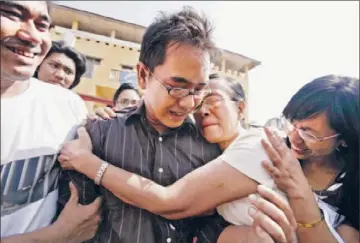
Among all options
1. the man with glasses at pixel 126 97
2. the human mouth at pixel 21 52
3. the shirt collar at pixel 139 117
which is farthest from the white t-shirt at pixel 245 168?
the man with glasses at pixel 126 97

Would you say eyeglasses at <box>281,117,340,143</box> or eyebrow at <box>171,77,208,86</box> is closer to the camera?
eyebrow at <box>171,77,208,86</box>

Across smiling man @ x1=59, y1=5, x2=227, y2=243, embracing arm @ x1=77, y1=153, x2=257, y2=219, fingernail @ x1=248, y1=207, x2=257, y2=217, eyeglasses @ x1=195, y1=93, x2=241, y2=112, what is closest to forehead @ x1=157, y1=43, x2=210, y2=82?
smiling man @ x1=59, y1=5, x2=227, y2=243

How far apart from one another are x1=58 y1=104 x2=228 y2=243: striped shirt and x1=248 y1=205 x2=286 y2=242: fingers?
0.41ft

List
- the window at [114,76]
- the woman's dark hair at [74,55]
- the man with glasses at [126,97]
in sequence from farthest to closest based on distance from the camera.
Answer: the window at [114,76]
the man with glasses at [126,97]
the woman's dark hair at [74,55]

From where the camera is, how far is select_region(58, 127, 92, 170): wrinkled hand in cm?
67

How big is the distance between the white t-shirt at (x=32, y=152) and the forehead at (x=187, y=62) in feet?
0.88

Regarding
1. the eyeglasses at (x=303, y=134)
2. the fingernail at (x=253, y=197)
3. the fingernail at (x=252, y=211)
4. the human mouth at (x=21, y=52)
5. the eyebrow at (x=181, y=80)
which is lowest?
the fingernail at (x=252, y=211)

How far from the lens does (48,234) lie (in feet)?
1.97

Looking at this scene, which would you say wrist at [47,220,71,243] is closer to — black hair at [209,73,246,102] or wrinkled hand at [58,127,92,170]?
wrinkled hand at [58,127,92,170]

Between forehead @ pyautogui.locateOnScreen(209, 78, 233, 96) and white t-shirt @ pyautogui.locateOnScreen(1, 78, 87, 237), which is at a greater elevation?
forehead @ pyautogui.locateOnScreen(209, 78, 233, 96)

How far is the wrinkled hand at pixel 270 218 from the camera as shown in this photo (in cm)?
67

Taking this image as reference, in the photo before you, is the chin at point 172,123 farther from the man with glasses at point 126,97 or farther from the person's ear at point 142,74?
the man with glasses at point 126,97

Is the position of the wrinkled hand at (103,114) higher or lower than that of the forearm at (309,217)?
higher

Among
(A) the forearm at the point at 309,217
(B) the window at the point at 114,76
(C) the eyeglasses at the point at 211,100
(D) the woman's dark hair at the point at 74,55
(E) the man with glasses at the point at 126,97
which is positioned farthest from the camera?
(B) the window at the point at 114,76
